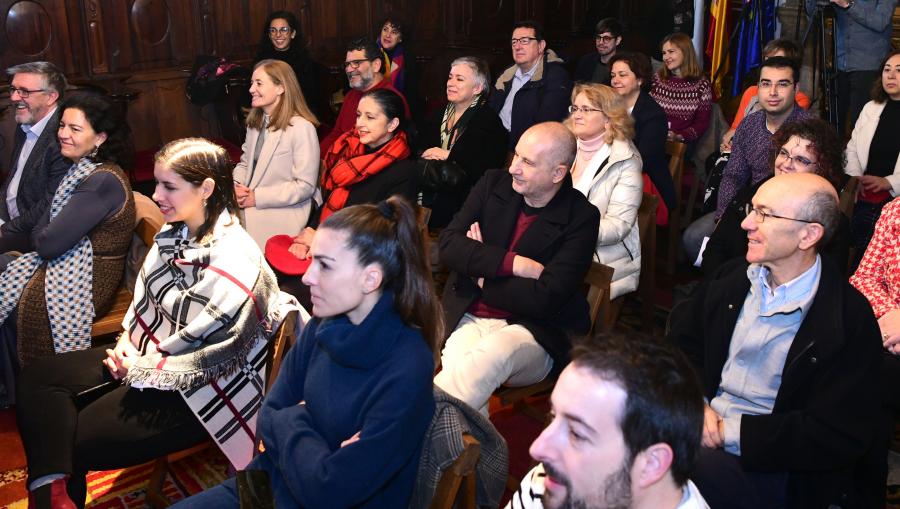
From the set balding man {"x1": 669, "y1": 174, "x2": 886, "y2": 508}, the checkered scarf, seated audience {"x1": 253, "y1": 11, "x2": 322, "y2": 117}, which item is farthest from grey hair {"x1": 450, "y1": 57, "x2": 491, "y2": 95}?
balding man {"x1": 669, "y1": 174, "x2": 886, "y2": 508}

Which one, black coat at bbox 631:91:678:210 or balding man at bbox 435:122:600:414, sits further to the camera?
black coat at bbox 631:91:678:210

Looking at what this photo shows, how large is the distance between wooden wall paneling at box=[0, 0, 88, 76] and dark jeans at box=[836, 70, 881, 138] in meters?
5.27

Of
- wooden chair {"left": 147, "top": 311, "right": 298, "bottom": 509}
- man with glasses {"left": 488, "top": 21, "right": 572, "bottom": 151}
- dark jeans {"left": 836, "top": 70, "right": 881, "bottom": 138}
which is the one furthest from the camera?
dark jeans {"left": 836, "top": 70, "right": 881, "bottom": 138}

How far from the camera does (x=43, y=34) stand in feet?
18.6

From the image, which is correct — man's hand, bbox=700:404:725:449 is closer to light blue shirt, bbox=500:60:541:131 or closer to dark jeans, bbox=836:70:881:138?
light blue shirt, bbox=500:60:541:131

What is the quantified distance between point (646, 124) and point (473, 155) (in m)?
1.05

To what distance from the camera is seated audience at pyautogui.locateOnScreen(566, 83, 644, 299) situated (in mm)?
3637

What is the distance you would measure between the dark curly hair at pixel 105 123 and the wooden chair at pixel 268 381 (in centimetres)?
109

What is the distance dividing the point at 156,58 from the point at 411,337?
503 centimetres

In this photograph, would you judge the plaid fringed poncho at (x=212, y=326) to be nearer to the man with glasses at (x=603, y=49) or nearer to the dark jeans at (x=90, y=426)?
the dark jeans at (x=90, y=426)

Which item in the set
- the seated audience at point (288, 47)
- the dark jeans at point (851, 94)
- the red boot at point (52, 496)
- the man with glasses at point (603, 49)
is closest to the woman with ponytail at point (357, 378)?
the red boot at point (52, 496)

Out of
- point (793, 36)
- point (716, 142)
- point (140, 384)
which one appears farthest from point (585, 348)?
point (793, 36)

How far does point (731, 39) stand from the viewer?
693 cm

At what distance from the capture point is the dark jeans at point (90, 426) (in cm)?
237
